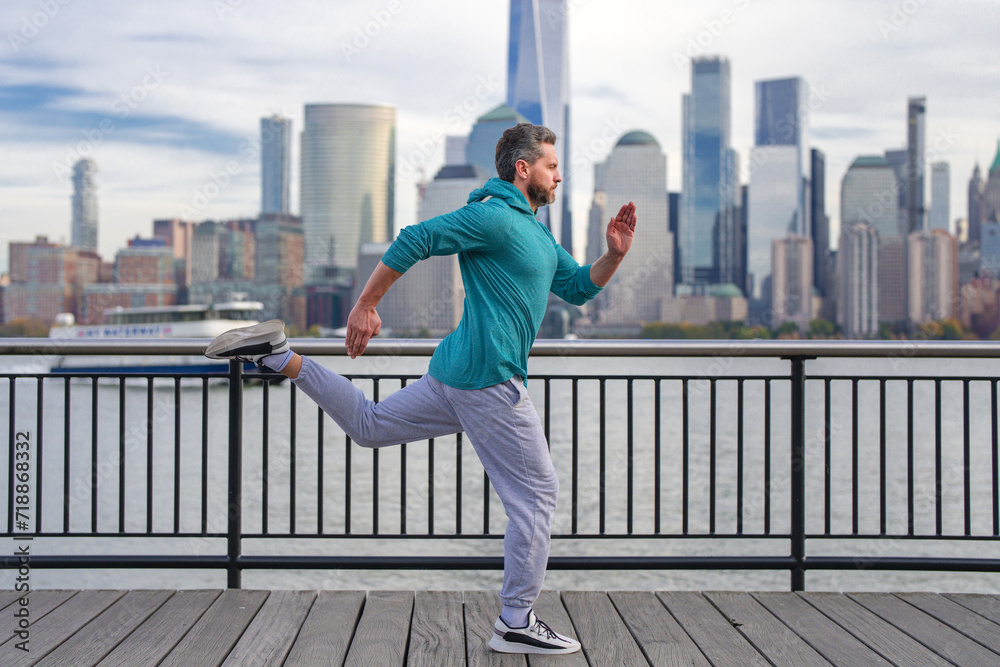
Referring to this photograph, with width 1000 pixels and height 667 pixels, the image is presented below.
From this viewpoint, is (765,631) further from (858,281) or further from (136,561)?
(858,281)

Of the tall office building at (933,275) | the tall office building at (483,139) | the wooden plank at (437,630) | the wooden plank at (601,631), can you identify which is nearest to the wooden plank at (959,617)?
the wooden plank at (601,631)

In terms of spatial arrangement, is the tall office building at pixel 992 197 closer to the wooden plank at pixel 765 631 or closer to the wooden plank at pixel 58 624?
the wooden plank at pixel 765 631

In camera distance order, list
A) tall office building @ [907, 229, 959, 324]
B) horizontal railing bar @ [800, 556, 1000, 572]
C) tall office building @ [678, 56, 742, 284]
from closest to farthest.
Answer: horizontal railing bar @ [800, 556, 1000, 572]
tall office building @ [907, 229, 959, 324]
tall office building @ [678, 56, 742, 284]

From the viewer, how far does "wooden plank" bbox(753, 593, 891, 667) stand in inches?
96.6

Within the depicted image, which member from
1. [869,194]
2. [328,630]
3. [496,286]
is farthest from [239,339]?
[869,194]

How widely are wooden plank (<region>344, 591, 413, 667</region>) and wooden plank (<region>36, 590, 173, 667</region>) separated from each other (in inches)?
28.6

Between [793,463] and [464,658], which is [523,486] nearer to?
[464,658]

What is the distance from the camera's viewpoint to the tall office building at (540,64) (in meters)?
120

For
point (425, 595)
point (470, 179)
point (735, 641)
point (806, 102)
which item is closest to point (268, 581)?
point (425, 595)

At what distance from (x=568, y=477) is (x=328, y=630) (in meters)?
12.9

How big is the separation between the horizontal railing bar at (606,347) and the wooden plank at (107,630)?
0.88 metres

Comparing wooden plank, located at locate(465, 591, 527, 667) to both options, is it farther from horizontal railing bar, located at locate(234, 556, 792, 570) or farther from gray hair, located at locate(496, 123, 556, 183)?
gray hair, located at locate(496, 123, 556, 183)

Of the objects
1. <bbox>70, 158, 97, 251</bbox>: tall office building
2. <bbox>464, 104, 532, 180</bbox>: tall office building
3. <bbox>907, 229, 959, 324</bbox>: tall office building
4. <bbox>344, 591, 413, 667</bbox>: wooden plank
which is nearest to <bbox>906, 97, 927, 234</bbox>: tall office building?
<bbox>907, 229, 959, 324</bbox>: tall office building

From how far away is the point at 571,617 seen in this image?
280 centimetres
